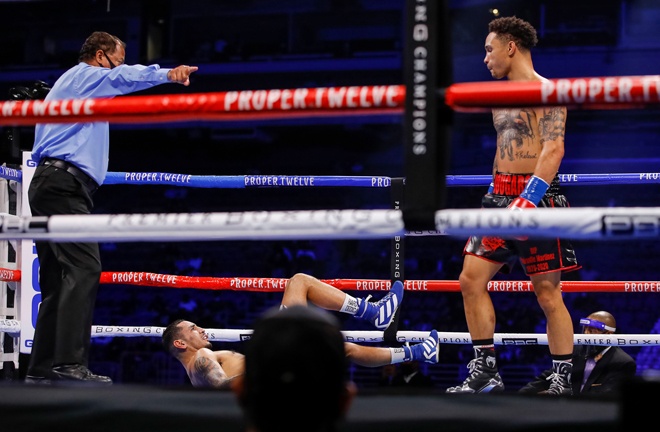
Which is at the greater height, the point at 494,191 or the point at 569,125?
the point at 569,125

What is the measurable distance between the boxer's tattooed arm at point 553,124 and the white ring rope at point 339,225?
1.39 m

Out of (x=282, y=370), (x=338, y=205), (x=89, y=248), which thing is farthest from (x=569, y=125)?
(x=282, y=370)

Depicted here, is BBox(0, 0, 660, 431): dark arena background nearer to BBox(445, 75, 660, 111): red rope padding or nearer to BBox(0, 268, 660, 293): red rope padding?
BBox(0, 268, 660, 293): red rope padding

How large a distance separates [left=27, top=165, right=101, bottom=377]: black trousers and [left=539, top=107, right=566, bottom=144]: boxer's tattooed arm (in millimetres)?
1793

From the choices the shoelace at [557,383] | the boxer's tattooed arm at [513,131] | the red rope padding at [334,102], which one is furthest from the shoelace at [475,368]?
the red rope padding at [334,102]

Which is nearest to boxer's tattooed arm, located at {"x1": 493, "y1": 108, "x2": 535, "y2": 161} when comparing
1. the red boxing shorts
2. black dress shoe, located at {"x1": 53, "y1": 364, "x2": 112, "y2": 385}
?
the red boxing shorts

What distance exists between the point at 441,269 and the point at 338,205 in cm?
189

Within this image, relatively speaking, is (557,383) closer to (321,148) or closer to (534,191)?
(534,191)

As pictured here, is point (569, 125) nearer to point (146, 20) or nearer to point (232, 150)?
point (232, 150)

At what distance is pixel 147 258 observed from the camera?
1156cm

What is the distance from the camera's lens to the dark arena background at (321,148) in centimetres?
1040

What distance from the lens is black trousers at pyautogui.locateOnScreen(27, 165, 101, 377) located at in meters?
2.97

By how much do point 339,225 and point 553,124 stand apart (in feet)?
5.47

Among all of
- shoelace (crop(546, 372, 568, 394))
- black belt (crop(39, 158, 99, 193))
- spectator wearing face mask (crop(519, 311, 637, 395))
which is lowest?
spectator wearing face mask (crop(519, 311, 637, 395))
